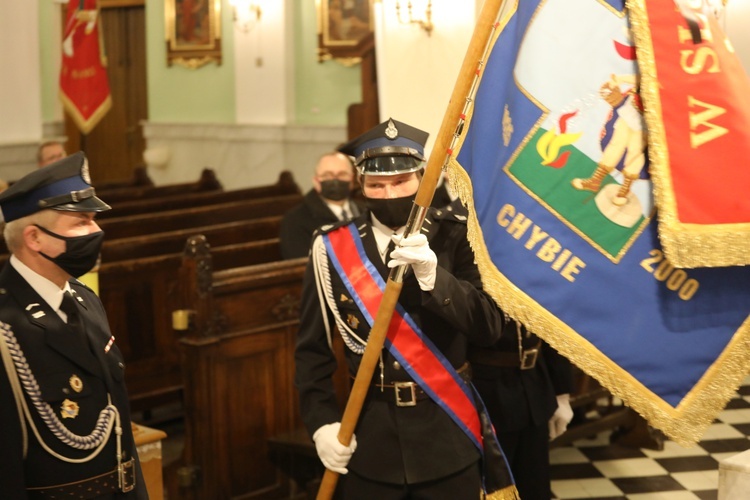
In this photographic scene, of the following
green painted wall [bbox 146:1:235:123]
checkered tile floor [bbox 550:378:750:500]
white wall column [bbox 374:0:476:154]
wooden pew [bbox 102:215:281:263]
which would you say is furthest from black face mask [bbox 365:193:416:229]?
green painted wall [bbox 146:1:235:123]

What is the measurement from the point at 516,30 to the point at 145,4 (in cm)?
1089

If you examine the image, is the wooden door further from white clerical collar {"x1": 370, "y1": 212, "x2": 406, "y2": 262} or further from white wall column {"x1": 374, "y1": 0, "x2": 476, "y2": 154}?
white clerical collar {"x1": 370, "y1": 212, "x2": 406, "y2": 262}

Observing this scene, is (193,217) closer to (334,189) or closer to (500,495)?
(334,189)

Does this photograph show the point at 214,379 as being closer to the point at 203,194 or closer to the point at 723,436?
the point at 723,436

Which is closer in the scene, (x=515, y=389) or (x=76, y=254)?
(x=76, y=254)

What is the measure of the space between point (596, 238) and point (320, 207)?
338cm

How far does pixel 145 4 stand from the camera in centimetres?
1280

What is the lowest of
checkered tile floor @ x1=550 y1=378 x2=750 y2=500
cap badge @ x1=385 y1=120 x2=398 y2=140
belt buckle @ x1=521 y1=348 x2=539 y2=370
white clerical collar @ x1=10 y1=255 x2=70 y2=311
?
checkered tile floor @ x1=550 y1=378 x2=750 y2=500

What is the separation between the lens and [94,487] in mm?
2445

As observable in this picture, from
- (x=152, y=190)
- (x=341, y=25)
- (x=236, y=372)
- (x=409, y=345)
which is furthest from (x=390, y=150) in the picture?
(x=341, y=25)

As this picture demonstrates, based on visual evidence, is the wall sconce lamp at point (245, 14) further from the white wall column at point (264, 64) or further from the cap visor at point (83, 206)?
the cap visor at point (83, 206)

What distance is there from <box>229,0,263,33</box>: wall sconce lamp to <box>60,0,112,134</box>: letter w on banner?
1.68 meters

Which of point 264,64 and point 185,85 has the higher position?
point 264,64

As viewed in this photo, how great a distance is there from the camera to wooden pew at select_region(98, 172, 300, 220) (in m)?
7.46
